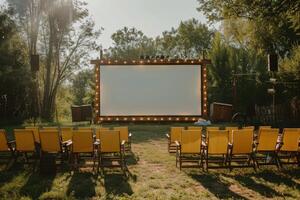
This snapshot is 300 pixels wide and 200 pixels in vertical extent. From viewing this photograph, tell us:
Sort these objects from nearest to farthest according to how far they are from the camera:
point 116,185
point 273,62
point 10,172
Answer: point 116,185, point 10,172, point 273,62

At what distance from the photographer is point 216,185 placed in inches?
230

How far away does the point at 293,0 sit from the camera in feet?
38.8

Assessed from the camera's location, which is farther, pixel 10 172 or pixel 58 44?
pixel 58 44

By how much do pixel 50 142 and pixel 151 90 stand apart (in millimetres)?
10484

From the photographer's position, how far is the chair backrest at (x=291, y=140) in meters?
7.23

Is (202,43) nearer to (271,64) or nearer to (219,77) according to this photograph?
(219,77)

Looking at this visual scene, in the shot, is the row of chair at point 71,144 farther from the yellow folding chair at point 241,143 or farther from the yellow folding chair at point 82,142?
the yellow folding chair at point 241,143

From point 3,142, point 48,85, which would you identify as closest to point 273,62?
point 3,142

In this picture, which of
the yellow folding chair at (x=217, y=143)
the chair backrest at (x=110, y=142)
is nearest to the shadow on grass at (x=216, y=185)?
the yellow folding chair at (x=217, y=143)

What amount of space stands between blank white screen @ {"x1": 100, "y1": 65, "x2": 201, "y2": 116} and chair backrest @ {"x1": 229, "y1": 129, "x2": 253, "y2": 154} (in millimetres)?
10219

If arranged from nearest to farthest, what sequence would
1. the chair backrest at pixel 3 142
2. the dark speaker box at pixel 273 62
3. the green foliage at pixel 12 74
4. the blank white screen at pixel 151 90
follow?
the chair backrest at pixel 3 142 → the dark speaker box at pixel 273 62 → the blank white screen at pixel 151 90 → the green foliage at pixel 12 74

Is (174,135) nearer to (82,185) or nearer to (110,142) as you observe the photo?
(110,142)

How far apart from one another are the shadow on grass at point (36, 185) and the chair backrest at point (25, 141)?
745mm

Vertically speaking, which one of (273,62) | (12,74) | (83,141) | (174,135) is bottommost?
(174,135)
